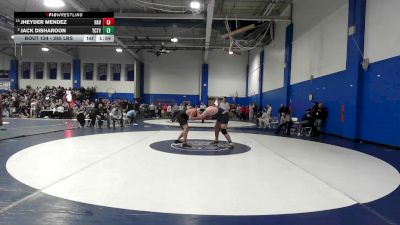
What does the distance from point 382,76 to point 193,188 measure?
25.6 ft

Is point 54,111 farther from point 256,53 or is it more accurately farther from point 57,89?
point 256,53

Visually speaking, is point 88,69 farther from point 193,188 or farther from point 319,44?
point 193,188

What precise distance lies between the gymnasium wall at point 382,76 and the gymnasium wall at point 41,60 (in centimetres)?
2769

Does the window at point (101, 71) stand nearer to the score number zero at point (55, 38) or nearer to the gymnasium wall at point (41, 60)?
Result: the gymnasium wall at point (41, 60)

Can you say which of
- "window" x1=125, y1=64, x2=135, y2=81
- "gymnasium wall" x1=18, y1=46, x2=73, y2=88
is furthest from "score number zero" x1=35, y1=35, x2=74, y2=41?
"gymnasium wall" x1=18, y1=46, x2=73, y2=88

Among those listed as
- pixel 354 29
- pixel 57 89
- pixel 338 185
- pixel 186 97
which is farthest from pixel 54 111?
pixel 338 185

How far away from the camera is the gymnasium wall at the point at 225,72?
30.9 meters

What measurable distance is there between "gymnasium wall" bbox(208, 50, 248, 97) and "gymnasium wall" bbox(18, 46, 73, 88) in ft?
46.7

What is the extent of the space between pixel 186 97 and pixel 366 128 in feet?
74.0

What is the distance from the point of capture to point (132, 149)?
23.6 ft

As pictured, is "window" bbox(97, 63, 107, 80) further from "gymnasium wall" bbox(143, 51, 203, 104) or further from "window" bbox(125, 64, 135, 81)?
"gymnasium wall" bbox(143, 51, 203, 104)

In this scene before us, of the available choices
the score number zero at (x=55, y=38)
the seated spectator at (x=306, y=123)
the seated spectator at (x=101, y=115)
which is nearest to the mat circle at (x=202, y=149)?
the seated spectator at (x=306, y=123)

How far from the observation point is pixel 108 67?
30.6 m

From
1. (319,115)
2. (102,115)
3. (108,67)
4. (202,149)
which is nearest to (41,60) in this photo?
(108,67)
